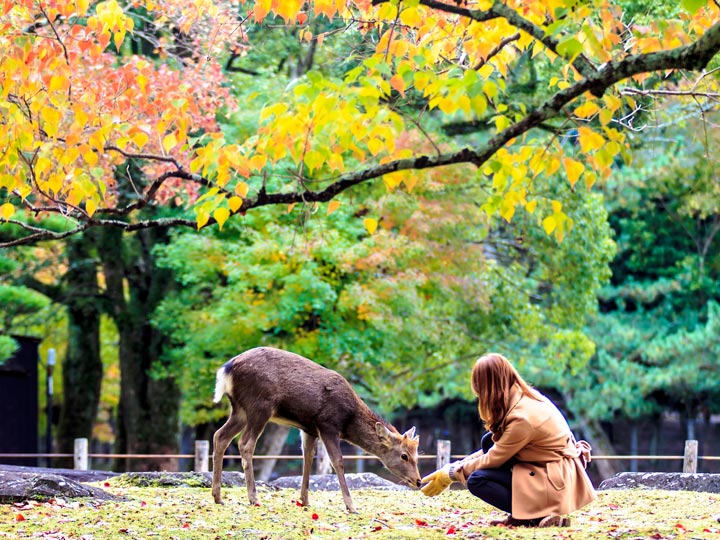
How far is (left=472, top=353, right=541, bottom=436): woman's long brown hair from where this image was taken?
5852 mm

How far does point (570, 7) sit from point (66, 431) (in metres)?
20.2

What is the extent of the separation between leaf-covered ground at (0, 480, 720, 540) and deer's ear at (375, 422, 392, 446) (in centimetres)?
58

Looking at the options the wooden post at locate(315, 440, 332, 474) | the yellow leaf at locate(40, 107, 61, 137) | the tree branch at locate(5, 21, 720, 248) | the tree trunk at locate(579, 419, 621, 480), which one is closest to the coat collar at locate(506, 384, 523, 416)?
the tree branch at locate(5, 21, 720, 248)

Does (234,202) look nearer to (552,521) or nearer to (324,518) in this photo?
(324,518)

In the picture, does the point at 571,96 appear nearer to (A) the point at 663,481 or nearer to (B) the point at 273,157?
(B) the point at 273,157

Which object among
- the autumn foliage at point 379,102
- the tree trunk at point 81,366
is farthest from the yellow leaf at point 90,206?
the tree trunk at point 81,366

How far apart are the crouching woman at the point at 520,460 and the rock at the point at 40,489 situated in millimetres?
3323

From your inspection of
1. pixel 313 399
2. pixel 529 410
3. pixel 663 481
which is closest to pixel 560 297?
pixel 663 481

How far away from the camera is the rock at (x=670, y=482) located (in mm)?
9867

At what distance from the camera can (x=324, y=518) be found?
7.26 m

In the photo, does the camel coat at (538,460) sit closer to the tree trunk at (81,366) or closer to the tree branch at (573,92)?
the tree branch at (573,92)

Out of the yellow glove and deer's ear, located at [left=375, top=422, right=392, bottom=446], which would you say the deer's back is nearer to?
deer's ear, located at [left=375, top=422, right=392, bottom=446]

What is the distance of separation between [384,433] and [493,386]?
2.43 metres

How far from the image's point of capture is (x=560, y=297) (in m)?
19.9
